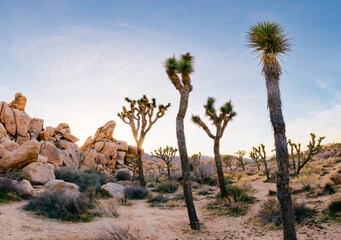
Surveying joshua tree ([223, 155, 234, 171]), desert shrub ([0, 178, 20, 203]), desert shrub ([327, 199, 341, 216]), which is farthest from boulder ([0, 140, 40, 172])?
joshua tree ([223, 155, 234, 171])

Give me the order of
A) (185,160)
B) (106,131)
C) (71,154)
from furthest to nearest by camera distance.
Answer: (106,131) → (71,154) → (185,160)

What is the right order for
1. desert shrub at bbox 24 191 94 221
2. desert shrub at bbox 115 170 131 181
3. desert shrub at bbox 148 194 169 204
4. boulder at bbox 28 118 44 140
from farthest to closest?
desert shrub at bbox 115 170 131 181 < boulder at bbox 28 118 44 140 < desert shrub at bbox 148 194 169 204 < desert shrub at bbox 24 191 94 221

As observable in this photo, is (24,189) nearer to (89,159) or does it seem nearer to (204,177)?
(204,177)

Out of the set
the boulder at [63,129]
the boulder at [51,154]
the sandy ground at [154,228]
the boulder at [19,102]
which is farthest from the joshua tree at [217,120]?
the boulder at [63,129]

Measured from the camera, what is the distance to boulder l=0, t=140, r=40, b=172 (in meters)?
11.1

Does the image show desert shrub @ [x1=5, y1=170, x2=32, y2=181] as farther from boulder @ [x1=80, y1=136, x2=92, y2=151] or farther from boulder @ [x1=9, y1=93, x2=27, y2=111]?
boulder @ [x1=80, y1=136, x2=92, y2=151]

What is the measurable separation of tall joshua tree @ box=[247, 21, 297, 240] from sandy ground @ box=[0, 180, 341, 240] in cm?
170

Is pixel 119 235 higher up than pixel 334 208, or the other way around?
pixel 334 208

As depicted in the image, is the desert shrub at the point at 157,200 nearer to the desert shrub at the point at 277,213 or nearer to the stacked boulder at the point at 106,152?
the desert shrub at the point at 277,213

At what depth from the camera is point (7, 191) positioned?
8719 millimetres

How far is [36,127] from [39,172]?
14072 millimetres

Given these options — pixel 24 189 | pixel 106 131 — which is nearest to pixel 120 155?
pixel 106 131

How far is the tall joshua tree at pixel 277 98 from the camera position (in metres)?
4.69

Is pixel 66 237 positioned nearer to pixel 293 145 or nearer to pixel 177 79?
pixel 177 79
